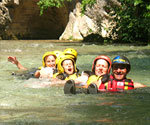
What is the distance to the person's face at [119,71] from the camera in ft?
19.9

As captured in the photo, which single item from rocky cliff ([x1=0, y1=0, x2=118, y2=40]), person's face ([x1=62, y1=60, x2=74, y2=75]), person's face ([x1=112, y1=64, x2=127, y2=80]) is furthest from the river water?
rocky cliff ([x1=0, y1=0, x2=118, y2=40])

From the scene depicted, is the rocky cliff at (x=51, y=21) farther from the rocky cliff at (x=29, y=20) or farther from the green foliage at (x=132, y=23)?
the green foliage at (x=132, y=23)

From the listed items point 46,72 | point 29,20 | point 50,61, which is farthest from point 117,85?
point 29,20

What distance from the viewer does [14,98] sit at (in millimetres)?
5539

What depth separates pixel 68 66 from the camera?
7.12 m

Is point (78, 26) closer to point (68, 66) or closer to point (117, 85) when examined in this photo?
point (68, 66)

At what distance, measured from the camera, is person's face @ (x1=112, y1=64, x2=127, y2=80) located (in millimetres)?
6066

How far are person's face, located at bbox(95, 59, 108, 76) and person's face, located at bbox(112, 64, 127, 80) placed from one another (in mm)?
559

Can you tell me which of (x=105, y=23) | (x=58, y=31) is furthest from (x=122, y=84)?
(x=58, y=31)

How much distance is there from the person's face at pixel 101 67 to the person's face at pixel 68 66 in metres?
0.62

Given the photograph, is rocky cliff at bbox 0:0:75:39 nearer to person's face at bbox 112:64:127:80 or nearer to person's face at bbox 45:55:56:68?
person's face at bbox 45:55:56:68

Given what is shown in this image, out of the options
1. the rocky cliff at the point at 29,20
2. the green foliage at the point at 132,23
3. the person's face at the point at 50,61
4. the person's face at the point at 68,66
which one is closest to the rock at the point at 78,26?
the rocky cliff at the point at 29,20

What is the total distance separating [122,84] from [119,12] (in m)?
14.6

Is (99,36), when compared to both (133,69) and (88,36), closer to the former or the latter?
(88,36)
